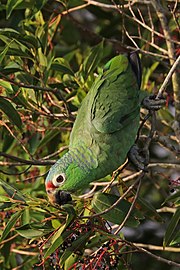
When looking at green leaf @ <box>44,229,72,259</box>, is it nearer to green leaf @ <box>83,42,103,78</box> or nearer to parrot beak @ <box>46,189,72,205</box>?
parrot beak @ <box>46,189,72,205</box>

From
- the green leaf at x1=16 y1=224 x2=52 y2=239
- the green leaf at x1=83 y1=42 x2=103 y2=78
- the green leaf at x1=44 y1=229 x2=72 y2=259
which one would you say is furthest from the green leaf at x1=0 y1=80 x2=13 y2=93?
the green leaf at x1=44 y1=229 x2=72 y2=259

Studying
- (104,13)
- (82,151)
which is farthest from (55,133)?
(104,13)

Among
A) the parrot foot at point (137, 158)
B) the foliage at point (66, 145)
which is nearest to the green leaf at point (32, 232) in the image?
the foliage at point (66, 145)

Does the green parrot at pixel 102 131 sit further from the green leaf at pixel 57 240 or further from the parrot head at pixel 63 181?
the green leaf at pixel 57 240

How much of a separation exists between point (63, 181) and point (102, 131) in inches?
16.1

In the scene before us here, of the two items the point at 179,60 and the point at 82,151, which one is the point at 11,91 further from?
the point at 179,60

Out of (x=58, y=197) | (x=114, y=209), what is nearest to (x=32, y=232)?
(x=58, y=197)

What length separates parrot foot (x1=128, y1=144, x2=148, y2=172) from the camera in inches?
138

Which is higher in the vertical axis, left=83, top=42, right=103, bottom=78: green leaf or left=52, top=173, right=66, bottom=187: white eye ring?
left=83, top=42, right=103, bottom=78: green leaf

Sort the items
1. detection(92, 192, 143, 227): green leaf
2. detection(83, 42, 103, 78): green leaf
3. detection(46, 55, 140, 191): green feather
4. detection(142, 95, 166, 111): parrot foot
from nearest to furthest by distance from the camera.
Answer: detection(92, 192, 143, 227): green leaf < detection(46, 55, 140, 191): green feather < detection(142, 95, 166, 111): parrot foot < detection(83, 42, 103, 78): green leaf

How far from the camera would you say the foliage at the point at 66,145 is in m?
3.24

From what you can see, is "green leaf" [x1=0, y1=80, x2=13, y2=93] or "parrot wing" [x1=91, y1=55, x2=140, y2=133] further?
"green leaf" [x1=0, y1=80, x2=13, y2=93]

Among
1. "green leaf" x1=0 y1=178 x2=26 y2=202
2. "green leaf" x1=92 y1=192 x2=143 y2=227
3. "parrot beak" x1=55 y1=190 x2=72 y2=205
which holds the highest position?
"green leaf" x1=0 y1=178 x2=26 y2=202

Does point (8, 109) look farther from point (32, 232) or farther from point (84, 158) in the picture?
point (32, 232)
